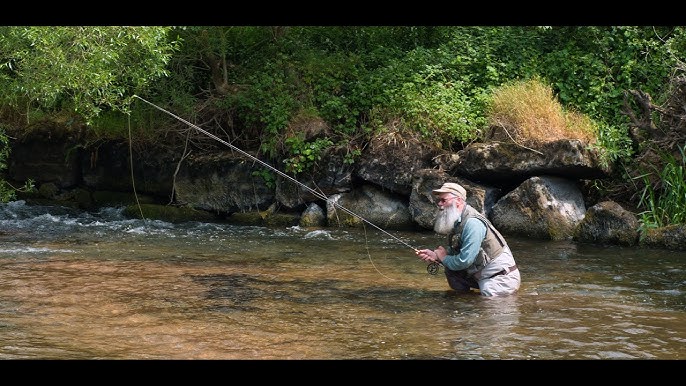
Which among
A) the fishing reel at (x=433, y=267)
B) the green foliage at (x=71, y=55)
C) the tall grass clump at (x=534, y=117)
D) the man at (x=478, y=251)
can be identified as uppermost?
the green foliage at (x=71, y=55)

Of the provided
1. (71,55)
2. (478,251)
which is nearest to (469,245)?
(478,251)

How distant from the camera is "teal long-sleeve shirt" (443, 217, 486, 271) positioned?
8531 mm

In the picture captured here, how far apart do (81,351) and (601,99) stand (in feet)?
34.6

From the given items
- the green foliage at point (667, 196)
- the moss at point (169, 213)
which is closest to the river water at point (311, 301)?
the green foliage at point (667, 196)

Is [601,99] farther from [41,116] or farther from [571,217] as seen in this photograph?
[41,116]

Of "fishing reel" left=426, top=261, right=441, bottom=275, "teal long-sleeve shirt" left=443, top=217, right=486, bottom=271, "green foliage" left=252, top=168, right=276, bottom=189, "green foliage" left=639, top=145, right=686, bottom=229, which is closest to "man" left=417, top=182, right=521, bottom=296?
"teal long-sleeve shirt" left=443, top=217, right=486, bottom=271

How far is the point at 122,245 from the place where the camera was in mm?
12258

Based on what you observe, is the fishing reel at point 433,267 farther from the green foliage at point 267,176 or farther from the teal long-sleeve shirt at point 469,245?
the green foliage at point 267,176

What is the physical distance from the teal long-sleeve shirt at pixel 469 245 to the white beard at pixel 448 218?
0.59 feet

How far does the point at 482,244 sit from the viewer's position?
28.7 feet

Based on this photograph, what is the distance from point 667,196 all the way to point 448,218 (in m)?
5.41

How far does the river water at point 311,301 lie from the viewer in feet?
22.2

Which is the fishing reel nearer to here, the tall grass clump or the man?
the man
